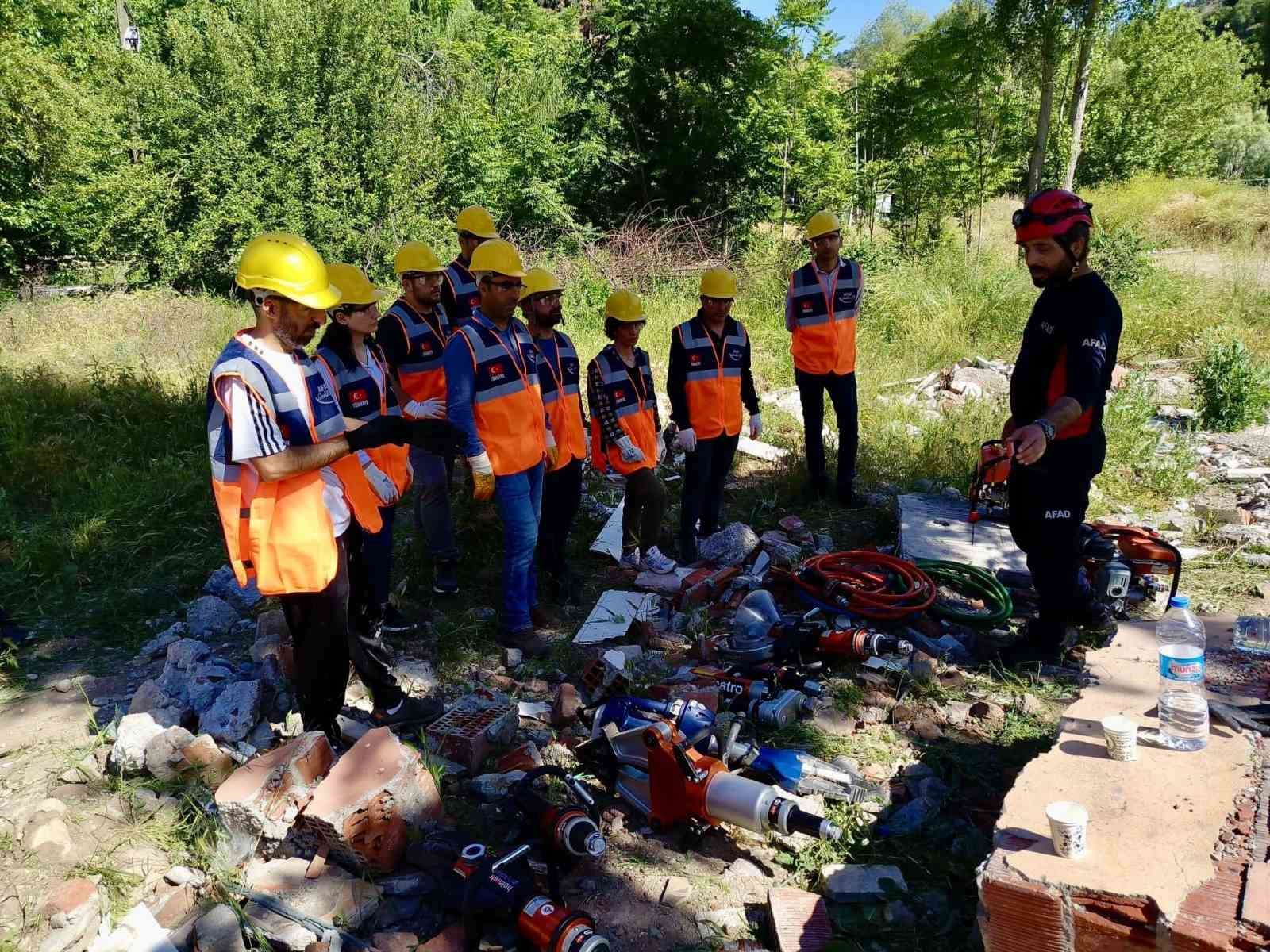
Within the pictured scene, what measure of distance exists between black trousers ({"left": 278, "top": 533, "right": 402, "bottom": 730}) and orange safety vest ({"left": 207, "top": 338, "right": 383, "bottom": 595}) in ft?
0.62

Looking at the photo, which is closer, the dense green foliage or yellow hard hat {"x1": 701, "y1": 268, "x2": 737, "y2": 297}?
yellow hard hat {"x1": 701, "y1": 268, "x2": 737, "y2": 297}

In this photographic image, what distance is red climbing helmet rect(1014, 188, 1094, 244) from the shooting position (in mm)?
3547

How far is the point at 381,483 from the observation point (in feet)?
13.1

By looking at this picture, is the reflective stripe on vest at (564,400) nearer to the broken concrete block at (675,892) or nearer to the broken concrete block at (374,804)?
the broken concrete block at (374,804)

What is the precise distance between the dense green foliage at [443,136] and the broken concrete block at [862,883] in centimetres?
1204

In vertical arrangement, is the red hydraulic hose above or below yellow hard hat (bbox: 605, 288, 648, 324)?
below

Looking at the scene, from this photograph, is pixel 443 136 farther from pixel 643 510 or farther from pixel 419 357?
pixel 643 510

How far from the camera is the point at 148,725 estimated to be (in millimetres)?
3469

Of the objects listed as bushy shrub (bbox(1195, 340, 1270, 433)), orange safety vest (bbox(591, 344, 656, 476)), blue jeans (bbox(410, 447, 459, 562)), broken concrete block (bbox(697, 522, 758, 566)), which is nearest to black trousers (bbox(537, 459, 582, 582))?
orange safety vest (bbox(591, 344, 656, 476))

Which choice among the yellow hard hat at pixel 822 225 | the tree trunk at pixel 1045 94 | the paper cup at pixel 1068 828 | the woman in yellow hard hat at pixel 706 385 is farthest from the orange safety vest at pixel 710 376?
the tree trunk at pixel 1045 94

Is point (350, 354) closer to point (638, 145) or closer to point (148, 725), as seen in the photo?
point (148, 725)

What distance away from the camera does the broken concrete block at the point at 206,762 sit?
334cm

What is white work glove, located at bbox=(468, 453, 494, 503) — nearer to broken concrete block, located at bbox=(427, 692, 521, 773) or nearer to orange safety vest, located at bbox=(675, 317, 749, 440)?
broken concrete block, located at bbox=(427, 692, 521, 773)

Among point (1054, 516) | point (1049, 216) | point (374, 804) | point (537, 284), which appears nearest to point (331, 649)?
point (374, 804)
